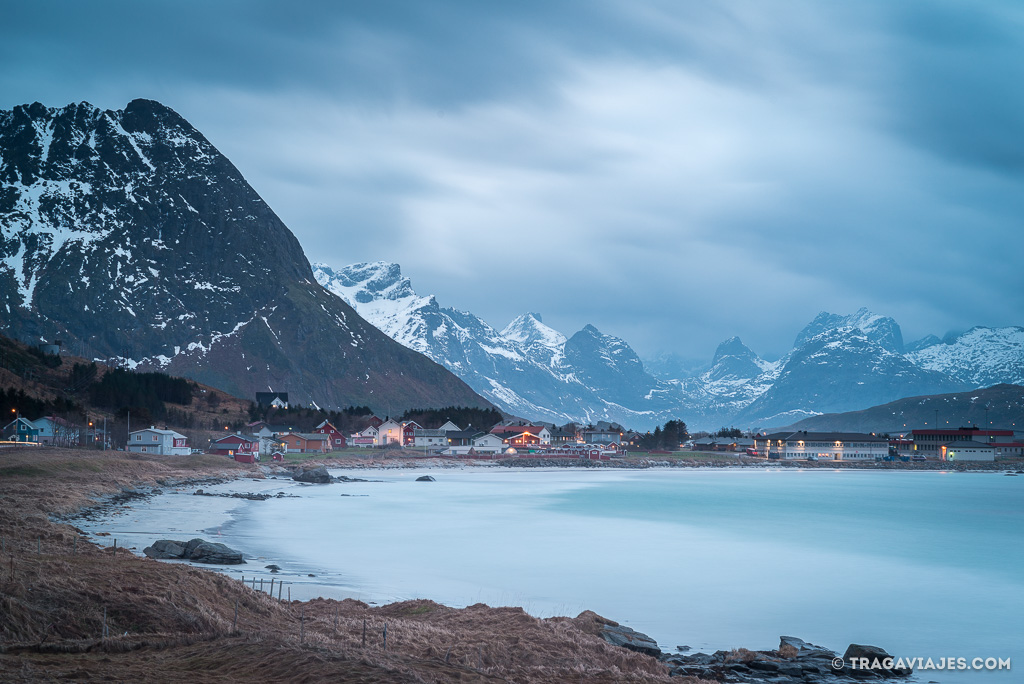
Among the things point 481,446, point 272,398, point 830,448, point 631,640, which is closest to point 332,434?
point 481,446

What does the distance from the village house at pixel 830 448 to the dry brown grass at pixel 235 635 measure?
471 ft

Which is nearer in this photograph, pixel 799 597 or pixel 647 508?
pixel 799 597

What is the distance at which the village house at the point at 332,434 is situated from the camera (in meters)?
119

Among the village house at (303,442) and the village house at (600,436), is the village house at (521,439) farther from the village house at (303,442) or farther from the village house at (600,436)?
the village house at (303,442)

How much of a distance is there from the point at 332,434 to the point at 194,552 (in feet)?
320

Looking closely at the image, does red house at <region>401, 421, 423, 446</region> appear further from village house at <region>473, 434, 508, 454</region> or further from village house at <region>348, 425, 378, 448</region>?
village house at <region>473, 434, 508, 454</region>

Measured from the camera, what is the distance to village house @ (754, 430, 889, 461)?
150 m

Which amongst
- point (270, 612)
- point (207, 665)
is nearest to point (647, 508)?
point (270, 612)

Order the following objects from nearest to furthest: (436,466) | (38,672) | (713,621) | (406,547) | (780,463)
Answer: (38,672)
(713,621)
(406,547)
(436,466)
(780,463)

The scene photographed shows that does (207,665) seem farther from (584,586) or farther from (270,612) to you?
(584,586)

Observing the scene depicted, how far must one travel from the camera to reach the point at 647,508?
2314 inches

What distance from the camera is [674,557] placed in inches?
1363

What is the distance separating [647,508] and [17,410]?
6663 centimetres

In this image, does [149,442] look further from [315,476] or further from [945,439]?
[945,439]
